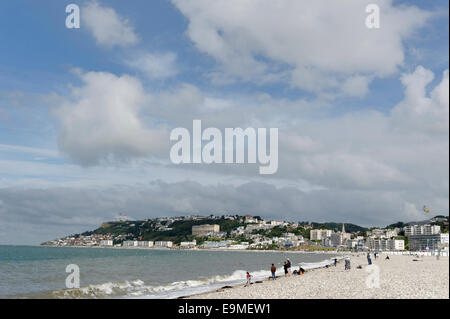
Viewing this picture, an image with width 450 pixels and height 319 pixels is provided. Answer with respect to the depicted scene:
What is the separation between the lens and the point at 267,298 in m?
21.0

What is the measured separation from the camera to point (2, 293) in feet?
96.2

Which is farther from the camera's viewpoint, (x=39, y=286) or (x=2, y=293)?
(x=39, y=286)
